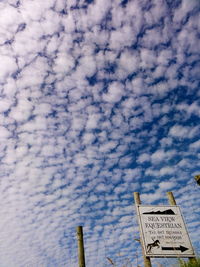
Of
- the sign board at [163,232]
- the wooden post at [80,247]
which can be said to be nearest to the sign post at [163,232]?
the sign board at [163,232]

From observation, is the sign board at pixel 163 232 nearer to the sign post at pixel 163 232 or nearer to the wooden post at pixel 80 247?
the sign post at pixel 163 232

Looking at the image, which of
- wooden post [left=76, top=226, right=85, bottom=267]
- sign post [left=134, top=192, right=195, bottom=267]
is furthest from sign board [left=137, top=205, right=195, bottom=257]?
wooden post [left=76, top=226, right=85, bottom=267]

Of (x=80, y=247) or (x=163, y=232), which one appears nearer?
(x=80, y=247)

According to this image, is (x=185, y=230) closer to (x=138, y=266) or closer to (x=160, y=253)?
(x=160, y=253)

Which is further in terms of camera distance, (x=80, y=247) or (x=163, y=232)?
(x=163, y=232)

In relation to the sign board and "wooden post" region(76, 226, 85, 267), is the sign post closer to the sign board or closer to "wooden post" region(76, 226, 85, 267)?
the sign board

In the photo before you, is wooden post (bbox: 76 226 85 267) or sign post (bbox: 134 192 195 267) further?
sign post (bbox: 134 192 195 267)

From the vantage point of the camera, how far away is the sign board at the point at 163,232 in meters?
7.99

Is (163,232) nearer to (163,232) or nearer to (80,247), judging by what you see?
(163,232)

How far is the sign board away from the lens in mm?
7988

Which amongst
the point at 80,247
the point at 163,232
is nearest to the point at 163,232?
the point at 163,232

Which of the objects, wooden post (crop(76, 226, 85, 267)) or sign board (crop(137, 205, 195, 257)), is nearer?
wooden post (crop(76, 226, 85, 267))

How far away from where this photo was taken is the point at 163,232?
8.61 meters

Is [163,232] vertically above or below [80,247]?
above
